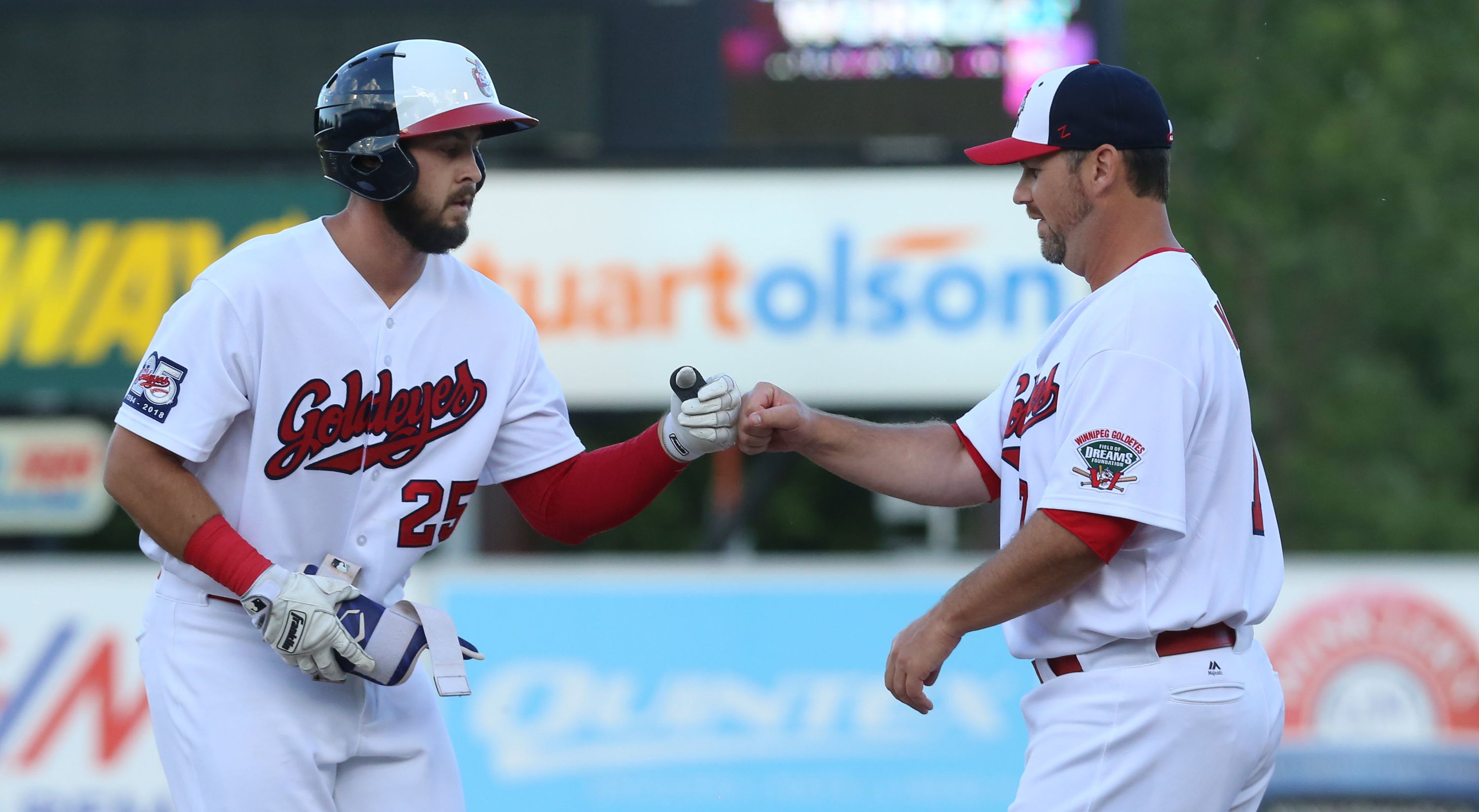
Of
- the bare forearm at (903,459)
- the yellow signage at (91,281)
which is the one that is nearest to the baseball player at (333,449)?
the bare forearm at (903,459)

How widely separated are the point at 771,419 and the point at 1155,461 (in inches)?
43.6

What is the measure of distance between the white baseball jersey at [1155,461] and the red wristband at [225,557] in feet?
5.08

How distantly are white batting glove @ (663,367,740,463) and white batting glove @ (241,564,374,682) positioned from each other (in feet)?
2.89

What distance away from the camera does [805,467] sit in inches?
600

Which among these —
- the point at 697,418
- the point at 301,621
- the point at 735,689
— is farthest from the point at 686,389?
the point at 735,689

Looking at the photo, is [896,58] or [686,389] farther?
[896,58]

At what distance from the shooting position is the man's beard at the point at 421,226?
3480mm

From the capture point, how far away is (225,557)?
3189 millimetres

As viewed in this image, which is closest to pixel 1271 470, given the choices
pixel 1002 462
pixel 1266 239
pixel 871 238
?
pixel 1266 239

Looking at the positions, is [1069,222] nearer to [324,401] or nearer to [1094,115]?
[1094,115]

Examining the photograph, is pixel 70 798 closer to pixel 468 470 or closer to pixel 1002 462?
pixel 468 470

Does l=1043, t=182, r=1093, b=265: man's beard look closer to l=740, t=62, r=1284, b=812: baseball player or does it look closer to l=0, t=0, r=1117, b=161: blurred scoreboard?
l=740, t=62, r=1284, b=812: baseball player

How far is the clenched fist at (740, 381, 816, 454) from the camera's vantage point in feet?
12.9

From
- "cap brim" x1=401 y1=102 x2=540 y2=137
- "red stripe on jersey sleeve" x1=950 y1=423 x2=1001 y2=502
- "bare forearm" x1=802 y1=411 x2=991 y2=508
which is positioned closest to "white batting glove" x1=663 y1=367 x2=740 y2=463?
"bare forearm" x1=802 y1=411 x2=991 y2=508
